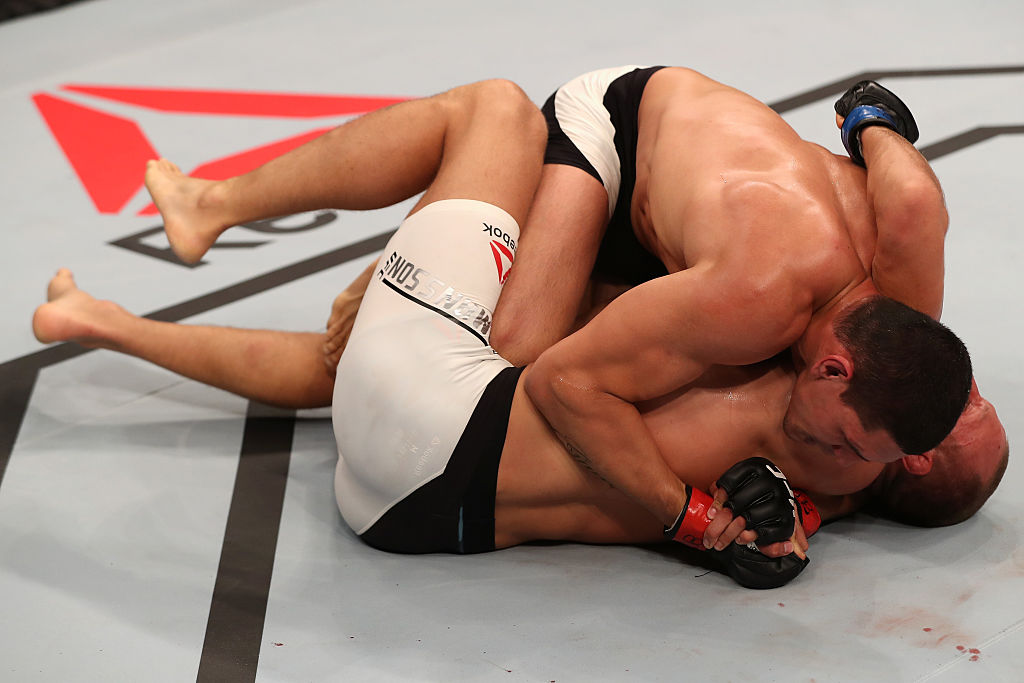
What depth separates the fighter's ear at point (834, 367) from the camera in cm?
187

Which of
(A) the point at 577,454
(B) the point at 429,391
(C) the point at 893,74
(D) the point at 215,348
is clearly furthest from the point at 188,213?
(C) the point at 893,74

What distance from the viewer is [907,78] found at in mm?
4430

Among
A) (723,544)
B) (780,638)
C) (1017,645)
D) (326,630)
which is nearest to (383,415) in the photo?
(326,630)

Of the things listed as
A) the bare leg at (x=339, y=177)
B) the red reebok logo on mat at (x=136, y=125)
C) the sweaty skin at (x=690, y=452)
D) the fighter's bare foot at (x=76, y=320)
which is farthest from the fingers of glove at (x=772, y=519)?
the red reebok logo on mat at (x=136, y=125)

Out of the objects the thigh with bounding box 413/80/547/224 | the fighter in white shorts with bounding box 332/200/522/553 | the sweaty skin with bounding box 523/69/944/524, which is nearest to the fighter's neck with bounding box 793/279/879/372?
the sweaty skin with bounding box 523/69/944/524

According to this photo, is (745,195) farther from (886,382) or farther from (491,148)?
(491,148)

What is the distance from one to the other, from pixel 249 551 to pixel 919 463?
1361mm

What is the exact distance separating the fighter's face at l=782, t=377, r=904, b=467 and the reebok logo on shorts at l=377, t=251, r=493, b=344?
0.65 metres

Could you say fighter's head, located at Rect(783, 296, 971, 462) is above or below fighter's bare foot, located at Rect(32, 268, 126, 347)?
above

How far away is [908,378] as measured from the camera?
1.81 meters

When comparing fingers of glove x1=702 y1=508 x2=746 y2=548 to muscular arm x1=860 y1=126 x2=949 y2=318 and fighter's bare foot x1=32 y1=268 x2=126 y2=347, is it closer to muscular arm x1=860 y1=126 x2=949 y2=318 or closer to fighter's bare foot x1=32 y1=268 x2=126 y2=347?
muscular arm x1=860 y1=126 x2=949 y2=318

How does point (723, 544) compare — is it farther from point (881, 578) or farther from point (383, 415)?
point (383, 415)

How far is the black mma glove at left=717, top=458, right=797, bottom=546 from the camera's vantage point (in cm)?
200

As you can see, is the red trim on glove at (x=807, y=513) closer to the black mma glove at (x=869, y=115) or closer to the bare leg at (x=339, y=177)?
the black mma glove at (x=869, y=115)
